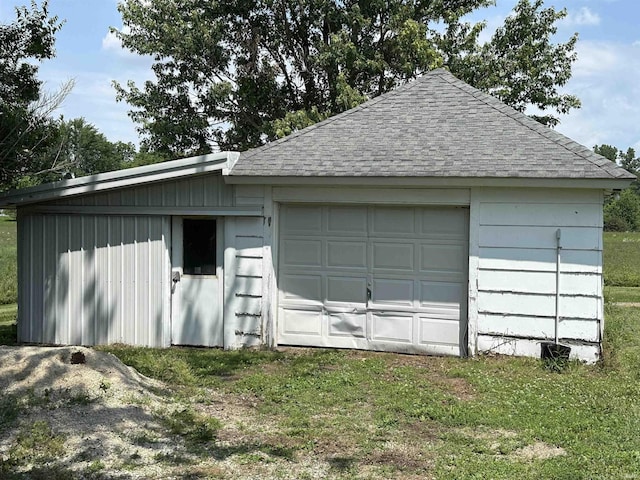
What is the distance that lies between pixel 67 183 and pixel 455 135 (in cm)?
552

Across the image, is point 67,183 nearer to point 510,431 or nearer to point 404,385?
point 404,385

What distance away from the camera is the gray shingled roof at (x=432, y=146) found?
8.06m

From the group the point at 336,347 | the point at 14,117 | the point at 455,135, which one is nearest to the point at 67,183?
A: the point at 14,117

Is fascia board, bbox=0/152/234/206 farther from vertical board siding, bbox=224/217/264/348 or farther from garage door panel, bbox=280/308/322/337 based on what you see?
garage door panel, bbox=280/308/322/337

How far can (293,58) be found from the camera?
2262 centimetres

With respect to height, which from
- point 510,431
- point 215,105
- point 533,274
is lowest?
point 510,431

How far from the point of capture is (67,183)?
363 inches

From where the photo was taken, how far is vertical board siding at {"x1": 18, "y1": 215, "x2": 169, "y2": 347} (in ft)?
30.8

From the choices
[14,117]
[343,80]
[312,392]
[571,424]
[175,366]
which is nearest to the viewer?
[571,424]

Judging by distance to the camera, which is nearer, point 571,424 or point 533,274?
point 571,424

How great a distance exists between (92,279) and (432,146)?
532cm

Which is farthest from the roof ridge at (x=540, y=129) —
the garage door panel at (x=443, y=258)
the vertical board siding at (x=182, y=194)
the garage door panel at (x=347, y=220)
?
the vertical board siding at (x=182, y=194)

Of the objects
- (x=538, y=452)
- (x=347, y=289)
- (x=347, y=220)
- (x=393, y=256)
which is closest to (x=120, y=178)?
(x=347, y=220)

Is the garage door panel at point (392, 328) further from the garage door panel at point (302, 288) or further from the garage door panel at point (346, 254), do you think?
the garage door panel at point (302, 288)
